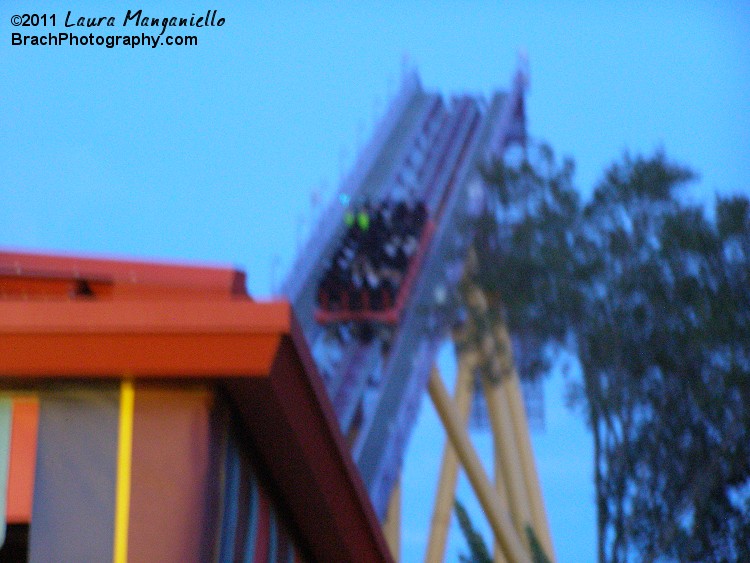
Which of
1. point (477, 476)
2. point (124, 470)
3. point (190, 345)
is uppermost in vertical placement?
point (477, 476)

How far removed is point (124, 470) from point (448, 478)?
15.7 m

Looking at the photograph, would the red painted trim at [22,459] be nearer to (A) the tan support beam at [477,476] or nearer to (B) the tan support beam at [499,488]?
(A) the tan support beam at [477,476]

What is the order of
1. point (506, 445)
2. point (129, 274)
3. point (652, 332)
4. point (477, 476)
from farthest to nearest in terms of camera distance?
point (506, 445), point (477, 476), point (652, 332), point (129, 274)

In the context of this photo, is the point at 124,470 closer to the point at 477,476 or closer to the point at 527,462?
the point at 477,476

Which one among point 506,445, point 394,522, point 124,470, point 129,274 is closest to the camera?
point 124,470

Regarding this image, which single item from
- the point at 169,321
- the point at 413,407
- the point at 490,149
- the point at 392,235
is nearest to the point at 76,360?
the point at 169,321

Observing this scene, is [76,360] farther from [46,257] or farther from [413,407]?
[413,407]

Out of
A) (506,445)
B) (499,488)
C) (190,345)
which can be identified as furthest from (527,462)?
(190,345)

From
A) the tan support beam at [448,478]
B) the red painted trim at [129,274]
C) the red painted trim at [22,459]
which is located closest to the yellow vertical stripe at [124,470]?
the red painted trim at [22,459]

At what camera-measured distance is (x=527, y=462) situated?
18.3m

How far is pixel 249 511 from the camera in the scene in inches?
152

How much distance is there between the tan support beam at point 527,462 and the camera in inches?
693

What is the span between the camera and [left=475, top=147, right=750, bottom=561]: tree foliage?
45.2 feet

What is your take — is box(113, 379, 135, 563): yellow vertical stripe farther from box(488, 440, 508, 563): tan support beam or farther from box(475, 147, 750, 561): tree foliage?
box(488, 440, 508, 563): tan support beam
